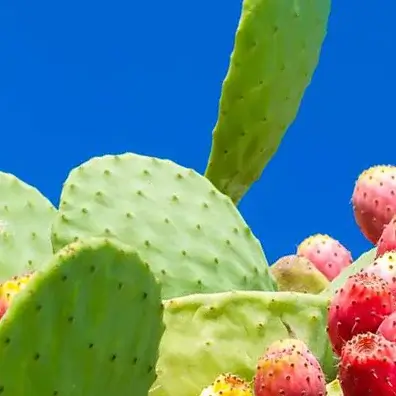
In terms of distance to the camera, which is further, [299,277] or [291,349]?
[299,277]

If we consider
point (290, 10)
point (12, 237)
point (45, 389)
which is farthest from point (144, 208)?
point (45, 389)

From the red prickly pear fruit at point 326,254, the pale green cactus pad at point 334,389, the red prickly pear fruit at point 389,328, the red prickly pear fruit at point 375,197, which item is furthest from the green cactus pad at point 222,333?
the red prickly pear fruit at point 326,254

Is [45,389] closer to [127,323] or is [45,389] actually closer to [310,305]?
[127,323]

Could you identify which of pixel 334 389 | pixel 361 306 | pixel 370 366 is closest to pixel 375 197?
pixel 334 389

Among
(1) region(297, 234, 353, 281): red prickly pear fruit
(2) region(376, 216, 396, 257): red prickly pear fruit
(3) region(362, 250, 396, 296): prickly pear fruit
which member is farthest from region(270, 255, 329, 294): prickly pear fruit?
(3) region(362, 250, 396, 296): prickly pear fruit

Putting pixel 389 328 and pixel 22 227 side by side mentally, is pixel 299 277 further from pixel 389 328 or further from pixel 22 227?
pixel 389 328

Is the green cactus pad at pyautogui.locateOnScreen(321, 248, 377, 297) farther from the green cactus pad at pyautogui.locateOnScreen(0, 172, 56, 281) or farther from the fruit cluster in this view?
the green cactus pad at pyautogui.locateOnScreen(0, 172, 56, 281)

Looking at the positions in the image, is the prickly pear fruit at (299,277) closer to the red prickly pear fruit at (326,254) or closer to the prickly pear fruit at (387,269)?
the red prickly pear fruit at (326,254)
